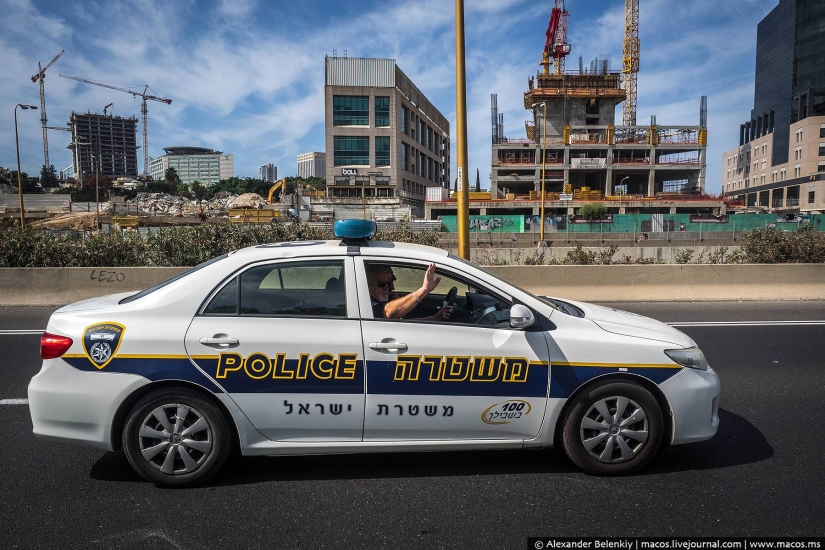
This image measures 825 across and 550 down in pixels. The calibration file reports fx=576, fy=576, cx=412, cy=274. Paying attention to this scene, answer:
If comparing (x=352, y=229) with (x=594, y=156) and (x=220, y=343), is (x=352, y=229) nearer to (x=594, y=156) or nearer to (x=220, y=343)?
(x=220, y=343)

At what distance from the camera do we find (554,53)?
312 feet

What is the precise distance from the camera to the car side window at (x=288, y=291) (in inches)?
152

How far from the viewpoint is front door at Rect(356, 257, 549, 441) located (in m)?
3.71

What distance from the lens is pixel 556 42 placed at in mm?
95125

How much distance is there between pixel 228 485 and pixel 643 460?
9.08 feet

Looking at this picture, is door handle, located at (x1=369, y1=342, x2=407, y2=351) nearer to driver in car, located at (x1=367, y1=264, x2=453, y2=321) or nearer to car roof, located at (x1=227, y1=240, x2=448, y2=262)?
driver in car, located at (x1=367, y1=264, x2=453, y2=321)

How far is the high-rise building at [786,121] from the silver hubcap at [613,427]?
379 ft

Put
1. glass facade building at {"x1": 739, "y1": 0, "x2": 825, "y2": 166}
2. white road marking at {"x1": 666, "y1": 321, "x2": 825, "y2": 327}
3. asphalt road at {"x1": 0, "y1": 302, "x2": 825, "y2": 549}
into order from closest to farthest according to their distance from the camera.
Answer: asphalt road at {"x1": 0, "y1": 302, "x2": 825, "y2": 549} → white road marking at {"x1": 666, "y1": 321, "x2": 825, "y2": 327} → glass facade building at {"x1": 739, "y1": 0, "x2": 825, "y2": 166}

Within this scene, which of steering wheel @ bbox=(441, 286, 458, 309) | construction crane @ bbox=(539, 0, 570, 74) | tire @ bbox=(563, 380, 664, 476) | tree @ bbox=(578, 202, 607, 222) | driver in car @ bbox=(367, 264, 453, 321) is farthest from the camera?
construction crane @ bbox=(539, 0, 570, 74)

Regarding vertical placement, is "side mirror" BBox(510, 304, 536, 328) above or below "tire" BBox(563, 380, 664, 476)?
above

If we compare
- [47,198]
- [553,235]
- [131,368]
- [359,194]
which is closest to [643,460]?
[131,368]

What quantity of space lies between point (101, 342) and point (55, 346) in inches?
11.9

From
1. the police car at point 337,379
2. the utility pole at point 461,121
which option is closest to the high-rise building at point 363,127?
the utility pole at point 461,121

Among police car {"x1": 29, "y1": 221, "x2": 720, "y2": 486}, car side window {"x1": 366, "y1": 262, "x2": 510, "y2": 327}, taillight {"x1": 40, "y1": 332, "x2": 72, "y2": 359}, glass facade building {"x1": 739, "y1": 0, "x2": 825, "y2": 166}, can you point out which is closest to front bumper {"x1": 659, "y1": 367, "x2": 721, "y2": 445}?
police car {"x1": 29, "y1": 221, "x2": 720, "y2": 486}
